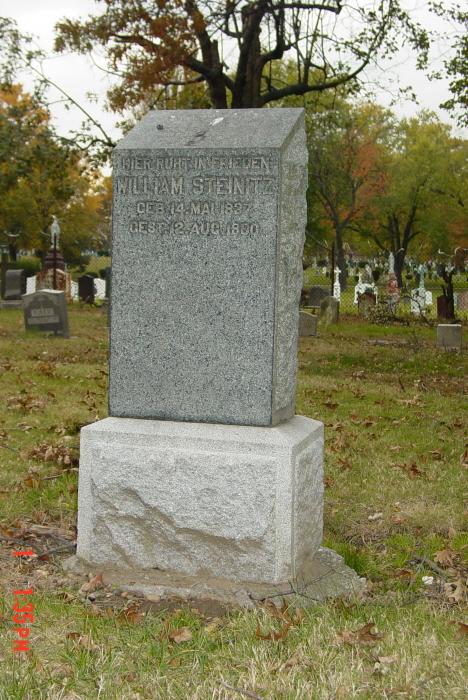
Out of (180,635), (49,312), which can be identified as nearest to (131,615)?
(180,635)

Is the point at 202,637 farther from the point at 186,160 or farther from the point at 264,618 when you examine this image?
the point at 186,160

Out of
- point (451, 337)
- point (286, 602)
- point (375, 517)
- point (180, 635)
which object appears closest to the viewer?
point (180, 635)

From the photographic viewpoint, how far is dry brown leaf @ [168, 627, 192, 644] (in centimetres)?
382

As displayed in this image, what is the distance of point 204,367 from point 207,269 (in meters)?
0.49

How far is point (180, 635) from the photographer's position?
Result: 152 inches

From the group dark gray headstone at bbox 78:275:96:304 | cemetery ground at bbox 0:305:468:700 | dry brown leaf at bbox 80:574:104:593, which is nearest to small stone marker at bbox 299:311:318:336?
cemetery ground at bbox 0:305:468:700

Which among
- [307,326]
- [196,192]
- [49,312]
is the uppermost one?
[196,192]

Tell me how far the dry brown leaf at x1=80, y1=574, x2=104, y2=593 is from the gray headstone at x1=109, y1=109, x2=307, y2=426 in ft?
2.79

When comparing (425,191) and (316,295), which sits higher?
(425,191)

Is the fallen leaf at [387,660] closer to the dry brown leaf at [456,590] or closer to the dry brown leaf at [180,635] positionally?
the dry brown leaf at [180,635]

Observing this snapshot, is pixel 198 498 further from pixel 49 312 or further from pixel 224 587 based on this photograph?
pixel 49 312

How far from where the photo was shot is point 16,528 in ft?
18.3

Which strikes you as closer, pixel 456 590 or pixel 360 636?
pixel 360 636

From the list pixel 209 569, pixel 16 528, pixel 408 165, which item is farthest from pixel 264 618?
pixel 408 165
